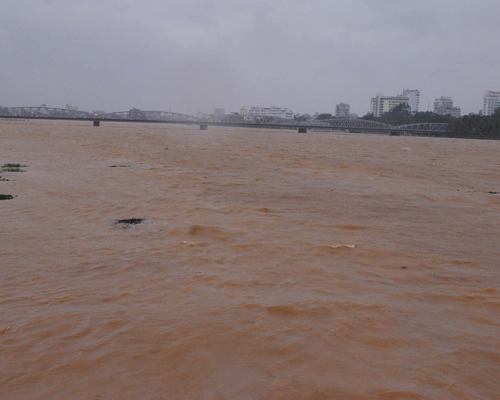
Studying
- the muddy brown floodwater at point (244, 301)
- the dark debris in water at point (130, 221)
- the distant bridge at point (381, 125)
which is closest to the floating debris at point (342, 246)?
the muddy brown floodwater at point (244, 301)

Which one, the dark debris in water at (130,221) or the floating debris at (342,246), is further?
the dark debris in water at (130,221)

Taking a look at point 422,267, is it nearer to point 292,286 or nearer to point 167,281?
point 292,286

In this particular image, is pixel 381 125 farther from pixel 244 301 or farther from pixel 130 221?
pixel 244 301

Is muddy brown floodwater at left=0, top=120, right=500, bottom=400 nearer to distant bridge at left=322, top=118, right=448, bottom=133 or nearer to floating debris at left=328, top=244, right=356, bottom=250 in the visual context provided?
floating debris at left=328, top=244, right=356, bottom=250

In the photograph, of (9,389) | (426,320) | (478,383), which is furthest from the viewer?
(426,320)

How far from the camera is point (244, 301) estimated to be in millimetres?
3596

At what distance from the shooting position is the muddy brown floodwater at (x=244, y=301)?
258 cm

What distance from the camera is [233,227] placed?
5.97 metres

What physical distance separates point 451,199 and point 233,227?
4951 mm

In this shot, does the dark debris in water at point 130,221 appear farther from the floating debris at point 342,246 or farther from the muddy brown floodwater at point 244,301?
the floating debris at point 342,246

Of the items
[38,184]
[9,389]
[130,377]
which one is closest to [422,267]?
[130,377]

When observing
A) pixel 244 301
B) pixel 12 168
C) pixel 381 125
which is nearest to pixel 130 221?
pixel 244 301

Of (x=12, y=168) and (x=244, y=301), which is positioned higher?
(x=12, y=168)

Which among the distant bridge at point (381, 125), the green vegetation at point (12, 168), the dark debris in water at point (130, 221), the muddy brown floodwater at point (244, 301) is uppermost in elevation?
the distant bridge at point (381, 125)
